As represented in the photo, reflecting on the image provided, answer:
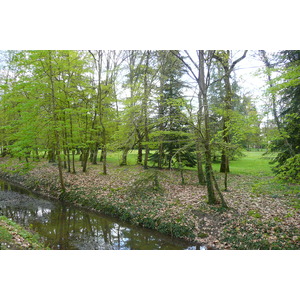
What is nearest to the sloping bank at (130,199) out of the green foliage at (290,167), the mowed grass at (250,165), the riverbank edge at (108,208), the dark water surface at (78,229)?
the riverbank edge at (108,208)

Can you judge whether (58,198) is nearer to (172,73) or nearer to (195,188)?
(195,188)

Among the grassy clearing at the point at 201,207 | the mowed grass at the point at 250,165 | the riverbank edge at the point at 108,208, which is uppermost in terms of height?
the mowed grass at the point at 250,165

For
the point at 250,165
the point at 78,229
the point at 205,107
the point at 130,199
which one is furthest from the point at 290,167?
the point at 250,165

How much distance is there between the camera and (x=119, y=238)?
560 cm

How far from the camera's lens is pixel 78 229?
241 inches

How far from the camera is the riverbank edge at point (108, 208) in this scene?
5473 mm

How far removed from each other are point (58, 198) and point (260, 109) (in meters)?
9.49

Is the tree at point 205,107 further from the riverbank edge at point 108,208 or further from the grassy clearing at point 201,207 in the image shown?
the riverbank edge at point 108,208

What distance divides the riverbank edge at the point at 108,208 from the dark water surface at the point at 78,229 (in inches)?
7.5

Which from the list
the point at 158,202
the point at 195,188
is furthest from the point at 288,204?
the point at 158,202

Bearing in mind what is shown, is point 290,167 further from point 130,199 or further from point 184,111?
point 130,199

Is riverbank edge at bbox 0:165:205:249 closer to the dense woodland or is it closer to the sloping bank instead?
the sloping bank

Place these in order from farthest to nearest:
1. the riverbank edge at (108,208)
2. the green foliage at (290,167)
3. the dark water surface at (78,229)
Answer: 1. the riverbank edge at (108,208)
2. the dark water surface at (78,229)
3. the green foliage at (290,167)

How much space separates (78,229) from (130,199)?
2.26 meters
